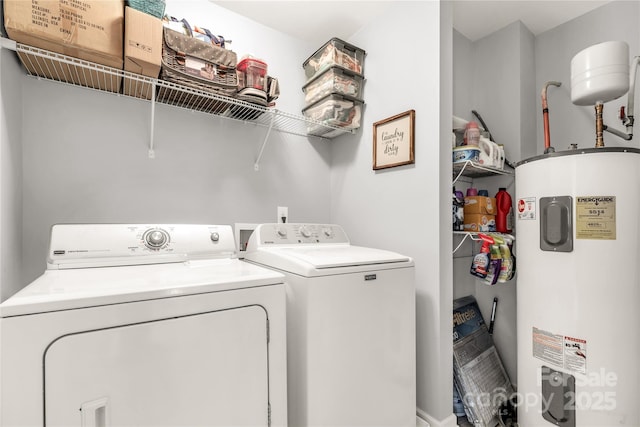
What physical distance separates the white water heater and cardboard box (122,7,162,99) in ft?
6.84

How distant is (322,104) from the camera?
6.83 ft

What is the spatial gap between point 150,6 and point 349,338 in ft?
5.76

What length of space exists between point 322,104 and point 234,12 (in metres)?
0.86

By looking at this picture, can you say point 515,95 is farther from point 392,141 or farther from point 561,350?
point 561,350

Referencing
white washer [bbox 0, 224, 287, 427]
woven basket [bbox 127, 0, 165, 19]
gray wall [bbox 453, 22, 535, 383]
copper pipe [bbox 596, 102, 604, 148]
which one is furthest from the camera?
gray wall [bbox 453, 22, 535, 383]

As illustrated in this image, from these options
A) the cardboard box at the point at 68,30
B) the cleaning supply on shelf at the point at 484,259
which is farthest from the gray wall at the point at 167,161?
the cleaning supply on shelf at the point at 484,259

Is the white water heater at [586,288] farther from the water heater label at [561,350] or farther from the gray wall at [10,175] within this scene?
the gray wall at [10,175]

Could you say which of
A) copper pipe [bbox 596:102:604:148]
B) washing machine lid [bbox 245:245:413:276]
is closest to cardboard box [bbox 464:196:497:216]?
copper pipe [bbox 596:102:604:148]

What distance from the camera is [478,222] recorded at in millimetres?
2080

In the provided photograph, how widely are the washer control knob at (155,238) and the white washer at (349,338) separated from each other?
0.49m

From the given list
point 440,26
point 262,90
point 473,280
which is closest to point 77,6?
point 262,90

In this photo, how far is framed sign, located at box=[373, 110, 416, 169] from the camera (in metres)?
1.78

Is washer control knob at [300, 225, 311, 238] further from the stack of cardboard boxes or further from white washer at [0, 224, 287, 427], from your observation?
the stack of cardboard boxes

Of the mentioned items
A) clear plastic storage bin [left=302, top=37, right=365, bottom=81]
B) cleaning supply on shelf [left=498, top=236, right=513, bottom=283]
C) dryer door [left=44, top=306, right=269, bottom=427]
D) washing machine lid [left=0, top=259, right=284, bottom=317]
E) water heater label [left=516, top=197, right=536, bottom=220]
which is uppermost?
clear plastic storage bin [left=302, top=37, right=365, bottom=81]
